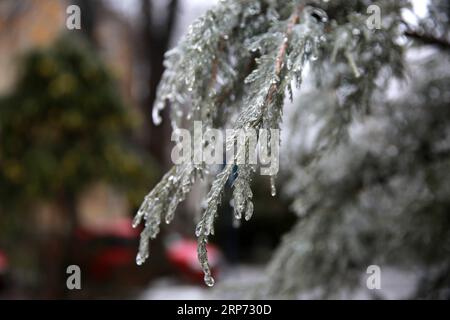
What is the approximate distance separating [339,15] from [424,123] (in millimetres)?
1629

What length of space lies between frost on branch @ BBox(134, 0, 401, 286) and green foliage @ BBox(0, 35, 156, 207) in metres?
5.10

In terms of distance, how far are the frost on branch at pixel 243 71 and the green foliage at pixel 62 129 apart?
510 centimetres

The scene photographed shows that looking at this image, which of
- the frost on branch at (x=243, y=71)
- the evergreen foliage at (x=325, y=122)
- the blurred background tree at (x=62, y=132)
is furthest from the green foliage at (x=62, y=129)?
the frost on branch at (x=243, y=71)

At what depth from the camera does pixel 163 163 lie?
10.6 metres

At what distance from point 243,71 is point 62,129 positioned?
5630 millimetres

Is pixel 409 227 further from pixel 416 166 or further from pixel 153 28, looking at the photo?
pixel 153 28

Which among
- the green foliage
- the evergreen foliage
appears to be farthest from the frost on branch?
the green foliage

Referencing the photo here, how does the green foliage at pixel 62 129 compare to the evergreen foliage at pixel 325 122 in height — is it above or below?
above

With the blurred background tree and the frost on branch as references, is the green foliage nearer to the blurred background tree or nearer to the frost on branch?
the blurred background tree

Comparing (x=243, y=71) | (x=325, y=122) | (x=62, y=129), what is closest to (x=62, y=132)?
(x=62, y=129)

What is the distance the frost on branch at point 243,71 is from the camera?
175 centimetres

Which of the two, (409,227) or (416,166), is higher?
(416,166)

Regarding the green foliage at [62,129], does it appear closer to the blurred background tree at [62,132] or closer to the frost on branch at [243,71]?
the blurred background tree at [62,132]

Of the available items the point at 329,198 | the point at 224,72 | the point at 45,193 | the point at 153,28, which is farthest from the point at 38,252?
the point at 224,72
